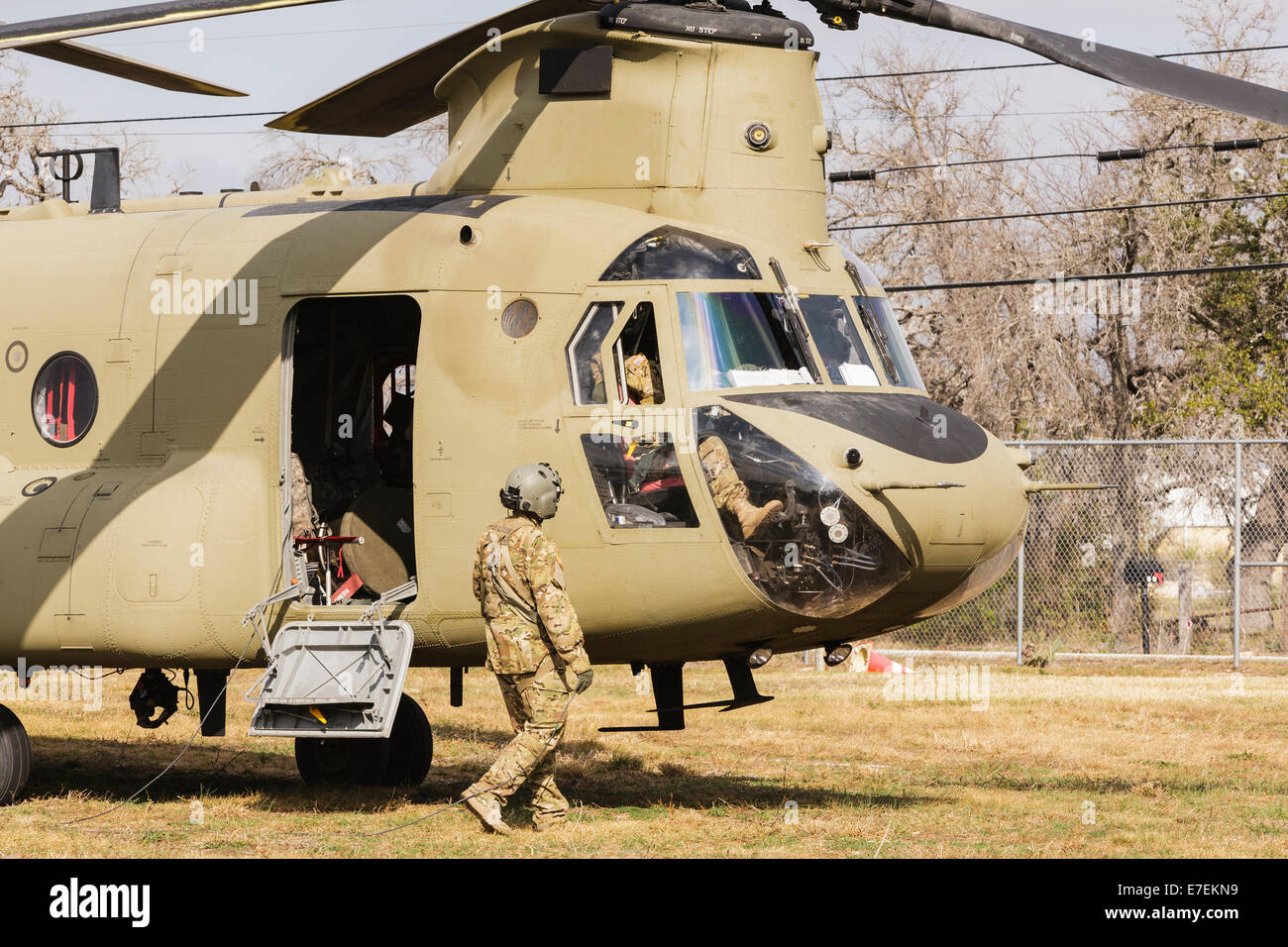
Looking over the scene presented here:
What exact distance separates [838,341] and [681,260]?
1.13 metres

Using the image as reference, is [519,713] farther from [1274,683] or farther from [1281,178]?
[1281,178]

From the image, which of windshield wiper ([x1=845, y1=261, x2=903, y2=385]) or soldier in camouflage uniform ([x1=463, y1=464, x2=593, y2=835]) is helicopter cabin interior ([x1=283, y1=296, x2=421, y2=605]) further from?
windshield wiper ([x1=845, y1=261, x2=903, y2=385])

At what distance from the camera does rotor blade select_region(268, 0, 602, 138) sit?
10.9 m

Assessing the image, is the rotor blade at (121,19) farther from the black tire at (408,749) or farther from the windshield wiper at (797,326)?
the black tire at (408,749)

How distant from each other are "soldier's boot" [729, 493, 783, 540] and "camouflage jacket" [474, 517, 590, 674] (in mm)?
1095

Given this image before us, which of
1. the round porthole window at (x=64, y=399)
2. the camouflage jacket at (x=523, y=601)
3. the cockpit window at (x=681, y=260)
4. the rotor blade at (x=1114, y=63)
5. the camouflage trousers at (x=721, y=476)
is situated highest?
the rotor blade at (x=1114, y=63)

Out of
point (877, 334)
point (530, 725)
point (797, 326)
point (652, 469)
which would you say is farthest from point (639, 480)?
point (877, 334)

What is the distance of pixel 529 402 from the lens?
971cm

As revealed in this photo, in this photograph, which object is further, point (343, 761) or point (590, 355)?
point (343, 761)

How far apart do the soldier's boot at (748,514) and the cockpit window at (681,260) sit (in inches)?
59.4

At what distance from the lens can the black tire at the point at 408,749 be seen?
1210cm

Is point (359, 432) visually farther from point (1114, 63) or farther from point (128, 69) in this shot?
point (1114, 63)

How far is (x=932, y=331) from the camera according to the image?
96.5 ft

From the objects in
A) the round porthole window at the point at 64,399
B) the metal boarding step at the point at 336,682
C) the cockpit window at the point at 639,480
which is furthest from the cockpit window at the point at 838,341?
the round porthole window at the point at 64,399
